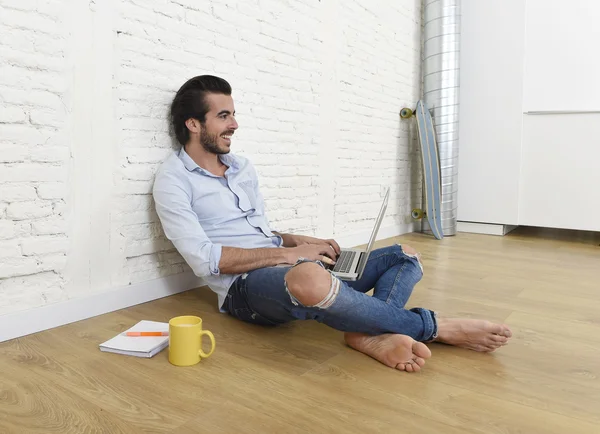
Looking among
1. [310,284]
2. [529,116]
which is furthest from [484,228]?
[310,284]

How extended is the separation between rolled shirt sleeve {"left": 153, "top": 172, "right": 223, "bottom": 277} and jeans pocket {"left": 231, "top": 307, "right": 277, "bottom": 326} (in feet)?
0.53

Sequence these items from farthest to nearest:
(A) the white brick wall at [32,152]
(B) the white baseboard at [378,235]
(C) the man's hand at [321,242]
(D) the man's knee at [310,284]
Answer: (B) the white baseboard at [378,235] < (C) the man's hand at [321,242] < (A) the white brick wall at [32,152] < (D) the man's knee at [310,284]

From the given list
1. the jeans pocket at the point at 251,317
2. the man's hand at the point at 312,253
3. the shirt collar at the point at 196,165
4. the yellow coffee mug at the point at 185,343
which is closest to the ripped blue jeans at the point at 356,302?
the jeans pocket at the point at 251,317

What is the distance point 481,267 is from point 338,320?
5.35 ft

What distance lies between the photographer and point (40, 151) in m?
1.67

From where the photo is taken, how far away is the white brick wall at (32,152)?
1.58 m

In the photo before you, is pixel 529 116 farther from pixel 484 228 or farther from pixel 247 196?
pixel 247 196

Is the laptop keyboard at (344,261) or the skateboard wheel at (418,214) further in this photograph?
the skateboard wheel at (418,214)

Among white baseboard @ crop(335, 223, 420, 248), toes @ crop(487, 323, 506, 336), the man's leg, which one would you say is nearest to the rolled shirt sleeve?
the man's leg

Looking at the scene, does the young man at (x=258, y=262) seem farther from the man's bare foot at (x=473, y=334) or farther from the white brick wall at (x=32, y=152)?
the white brick wall at (x=32, y=152)

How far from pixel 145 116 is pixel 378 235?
6.96ft

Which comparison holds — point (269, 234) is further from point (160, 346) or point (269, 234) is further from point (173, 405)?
point (173, 405)

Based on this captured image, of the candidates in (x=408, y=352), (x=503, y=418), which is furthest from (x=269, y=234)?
(x=503, y=418)

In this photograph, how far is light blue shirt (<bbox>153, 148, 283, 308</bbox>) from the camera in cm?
172
